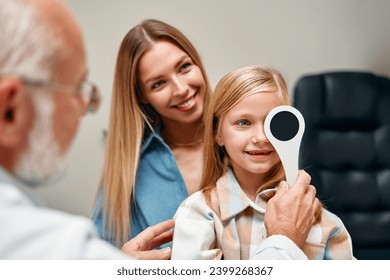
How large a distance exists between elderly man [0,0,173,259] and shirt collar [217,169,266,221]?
7.2 inches

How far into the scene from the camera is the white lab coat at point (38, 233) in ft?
1.67

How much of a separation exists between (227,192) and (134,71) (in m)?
0.21

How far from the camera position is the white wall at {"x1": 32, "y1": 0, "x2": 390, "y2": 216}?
76cm

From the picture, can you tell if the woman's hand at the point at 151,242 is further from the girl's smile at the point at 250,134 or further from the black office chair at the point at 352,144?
the black office chair at the point at 352,144

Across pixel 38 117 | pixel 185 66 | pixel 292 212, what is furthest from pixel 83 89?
pixel 292 212

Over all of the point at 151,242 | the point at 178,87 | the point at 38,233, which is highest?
the point at 178,87

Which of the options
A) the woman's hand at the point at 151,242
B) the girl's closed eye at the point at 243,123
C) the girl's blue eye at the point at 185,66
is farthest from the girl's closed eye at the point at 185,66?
the woman's hand at the point at 151,242

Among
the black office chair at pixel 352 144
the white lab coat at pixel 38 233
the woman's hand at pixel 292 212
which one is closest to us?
the white lab coat at pixel 38 233

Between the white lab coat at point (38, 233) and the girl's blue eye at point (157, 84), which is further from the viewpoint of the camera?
the girl's blue eye at point (157, 84)

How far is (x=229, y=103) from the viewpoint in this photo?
694 millimetres

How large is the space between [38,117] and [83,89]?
2.6 inches

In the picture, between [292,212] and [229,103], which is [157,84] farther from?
[292,212]
